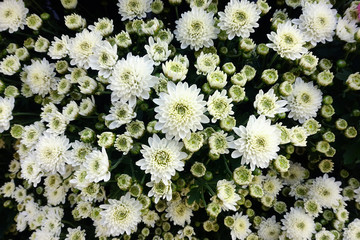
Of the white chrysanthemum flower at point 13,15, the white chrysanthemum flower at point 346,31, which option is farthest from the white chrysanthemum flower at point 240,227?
the white chrysanthemum flower at point 13,15


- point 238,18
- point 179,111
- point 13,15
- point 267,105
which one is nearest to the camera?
point 179,111

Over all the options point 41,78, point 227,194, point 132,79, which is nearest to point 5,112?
point 41,78

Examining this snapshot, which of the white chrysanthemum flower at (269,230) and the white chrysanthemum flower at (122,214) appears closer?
the white chrysanthemum flower at (122,214)

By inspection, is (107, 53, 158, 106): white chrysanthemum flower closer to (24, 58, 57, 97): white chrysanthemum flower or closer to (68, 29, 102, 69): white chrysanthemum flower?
(68, 29, 102, 69): white chrysanthemum flower

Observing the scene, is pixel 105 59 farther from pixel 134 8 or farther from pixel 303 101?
pixel 303 101

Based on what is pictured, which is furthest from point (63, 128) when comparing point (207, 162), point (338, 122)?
point (338, 122)

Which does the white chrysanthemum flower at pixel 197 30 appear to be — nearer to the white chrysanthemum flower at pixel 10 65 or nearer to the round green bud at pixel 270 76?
the round green bud at pixel 270 76
